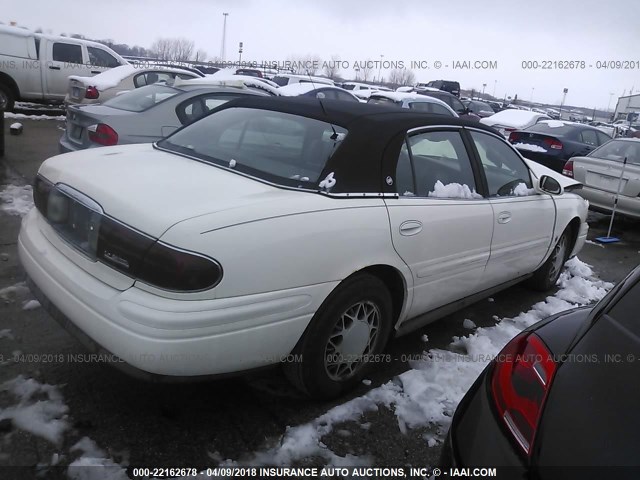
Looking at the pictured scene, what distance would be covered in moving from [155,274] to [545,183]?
325cm

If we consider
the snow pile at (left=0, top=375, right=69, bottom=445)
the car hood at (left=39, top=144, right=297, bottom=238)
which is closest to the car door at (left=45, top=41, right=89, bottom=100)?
the car hood at (left=39, top=144, right=297, bottom=238)

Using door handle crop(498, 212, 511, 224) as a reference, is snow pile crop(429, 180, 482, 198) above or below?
above

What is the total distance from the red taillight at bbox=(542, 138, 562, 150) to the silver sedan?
7136mm

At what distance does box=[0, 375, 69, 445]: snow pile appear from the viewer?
2.32m

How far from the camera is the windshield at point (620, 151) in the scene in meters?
7.96

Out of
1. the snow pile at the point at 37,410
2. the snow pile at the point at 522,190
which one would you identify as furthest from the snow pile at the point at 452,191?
the snow pile at the point at 37,410

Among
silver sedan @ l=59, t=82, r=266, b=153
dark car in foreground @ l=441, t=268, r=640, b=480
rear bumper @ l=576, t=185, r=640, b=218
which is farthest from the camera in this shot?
rear bumper @ l=576, t=185, r=640, b=218

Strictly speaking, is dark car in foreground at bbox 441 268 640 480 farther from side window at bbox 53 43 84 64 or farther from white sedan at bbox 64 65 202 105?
side window at bbox 53 43 84 64

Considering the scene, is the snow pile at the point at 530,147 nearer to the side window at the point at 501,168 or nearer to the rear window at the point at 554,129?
the rear window at the point at 554,129

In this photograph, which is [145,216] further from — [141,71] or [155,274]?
[141,71]

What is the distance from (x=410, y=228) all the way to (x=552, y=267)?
2.55 m

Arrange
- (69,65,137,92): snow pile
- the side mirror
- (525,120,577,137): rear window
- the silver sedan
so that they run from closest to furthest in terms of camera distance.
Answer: the side mirror → the silver sedan → (69,65,137,92): snow pile → (525,120,577,137): rear window

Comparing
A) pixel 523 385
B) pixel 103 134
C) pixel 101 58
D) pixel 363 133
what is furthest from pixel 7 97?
pixel 523 385

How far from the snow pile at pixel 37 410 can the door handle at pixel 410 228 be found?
193 centimetres
